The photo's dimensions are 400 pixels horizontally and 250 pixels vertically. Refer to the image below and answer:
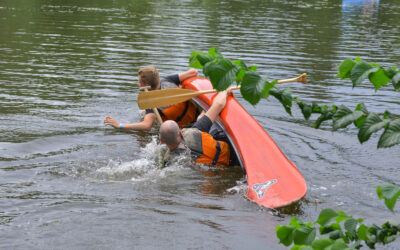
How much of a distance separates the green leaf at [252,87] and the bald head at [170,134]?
3.68m

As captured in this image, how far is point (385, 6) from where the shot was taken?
25.4 metres

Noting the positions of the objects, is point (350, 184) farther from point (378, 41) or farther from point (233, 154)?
point (378, 41)

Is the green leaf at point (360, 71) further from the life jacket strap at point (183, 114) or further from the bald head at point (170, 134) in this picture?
the life jacket strap at point (183, 114)

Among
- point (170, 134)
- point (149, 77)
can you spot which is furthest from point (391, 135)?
point (149, 77)

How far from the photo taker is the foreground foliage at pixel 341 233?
1.49 meters

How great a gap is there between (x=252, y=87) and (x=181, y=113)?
17.9 feet

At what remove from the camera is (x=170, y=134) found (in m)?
5.33

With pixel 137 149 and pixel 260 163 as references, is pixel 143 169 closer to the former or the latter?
pixel 137 149

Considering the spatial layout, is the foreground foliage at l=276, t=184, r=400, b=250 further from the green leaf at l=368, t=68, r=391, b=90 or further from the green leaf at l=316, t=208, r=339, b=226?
→ the green leaf at l=368, t=68, r=391, b=90

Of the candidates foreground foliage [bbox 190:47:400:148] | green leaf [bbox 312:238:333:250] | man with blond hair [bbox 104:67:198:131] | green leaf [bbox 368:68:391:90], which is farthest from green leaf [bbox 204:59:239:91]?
man with blond hair [bbox 104:67:198:131]

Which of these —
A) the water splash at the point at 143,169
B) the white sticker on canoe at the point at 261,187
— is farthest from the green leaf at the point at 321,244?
the water splash at the point at 143,169

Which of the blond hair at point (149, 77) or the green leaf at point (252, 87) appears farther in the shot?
the blond hair at point (149, 77)

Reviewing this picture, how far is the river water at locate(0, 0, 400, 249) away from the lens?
4035 mm

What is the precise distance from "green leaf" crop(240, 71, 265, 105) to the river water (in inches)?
90.5
